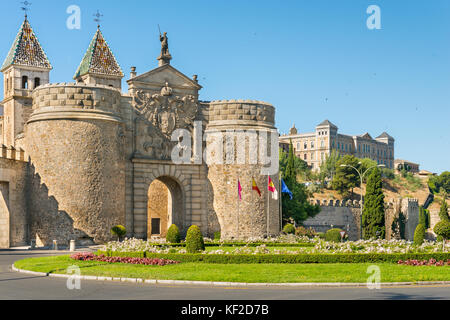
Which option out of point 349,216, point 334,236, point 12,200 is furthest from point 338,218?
point 12,200

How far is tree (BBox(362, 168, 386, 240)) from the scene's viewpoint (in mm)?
67938

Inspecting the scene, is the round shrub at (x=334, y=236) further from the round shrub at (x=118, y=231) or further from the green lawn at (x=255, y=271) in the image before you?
the round shrub at (x=118, y=231)

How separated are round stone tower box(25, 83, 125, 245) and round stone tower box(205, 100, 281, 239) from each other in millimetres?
9251

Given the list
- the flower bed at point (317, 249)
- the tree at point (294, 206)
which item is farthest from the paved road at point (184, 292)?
the tree at point (294, 206)

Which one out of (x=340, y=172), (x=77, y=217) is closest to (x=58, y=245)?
(x=77, y=217)

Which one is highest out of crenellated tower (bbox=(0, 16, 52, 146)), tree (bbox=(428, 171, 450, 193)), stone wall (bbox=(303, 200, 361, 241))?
crenellated tower (bbox=(0, 16, 52, 146))

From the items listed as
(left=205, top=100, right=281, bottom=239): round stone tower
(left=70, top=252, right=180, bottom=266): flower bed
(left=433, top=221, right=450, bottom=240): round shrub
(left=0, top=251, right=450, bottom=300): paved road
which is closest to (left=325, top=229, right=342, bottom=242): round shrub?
(left=433, top=221, right=450, bottom=240): round shrub

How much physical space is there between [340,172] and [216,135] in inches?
2881

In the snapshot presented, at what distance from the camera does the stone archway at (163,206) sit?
5306cm

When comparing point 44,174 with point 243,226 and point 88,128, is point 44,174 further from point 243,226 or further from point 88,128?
point 243,226

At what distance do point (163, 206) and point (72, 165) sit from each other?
1400cm

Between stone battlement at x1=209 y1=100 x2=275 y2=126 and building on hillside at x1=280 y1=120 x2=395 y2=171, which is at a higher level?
building on hillside at x1=280 y1=120 x2=395 y2=171

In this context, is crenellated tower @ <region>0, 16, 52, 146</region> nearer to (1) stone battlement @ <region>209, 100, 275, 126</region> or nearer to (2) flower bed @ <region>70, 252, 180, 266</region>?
(1) stone battlement @ <region>209, 100, 275, 126</region>
